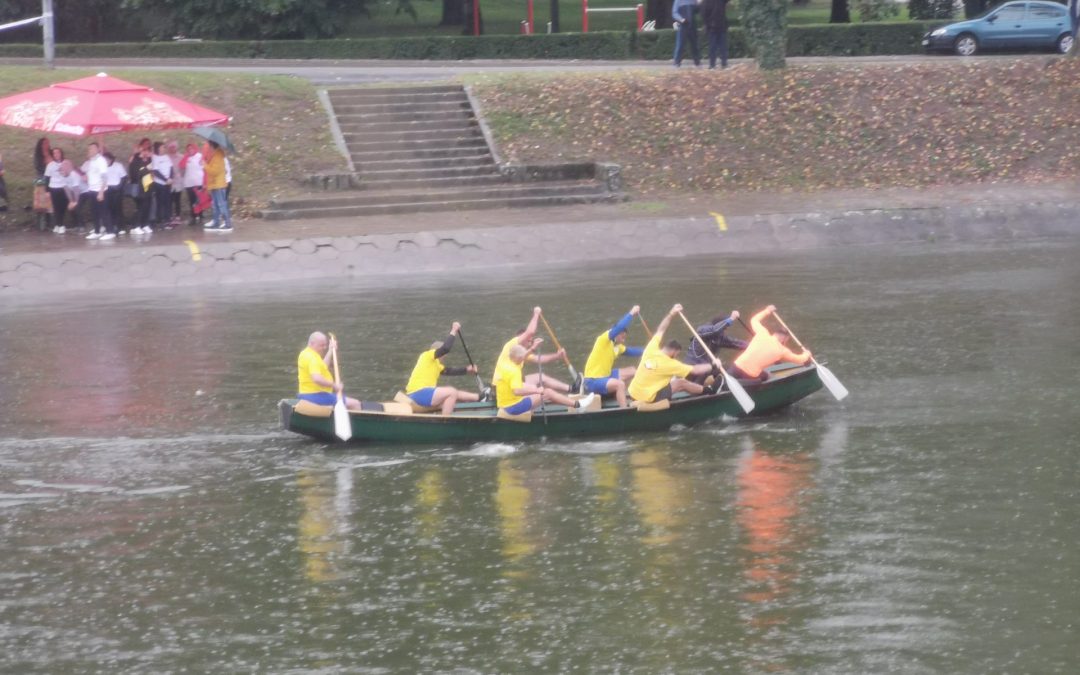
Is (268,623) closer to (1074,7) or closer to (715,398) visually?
(715,398)

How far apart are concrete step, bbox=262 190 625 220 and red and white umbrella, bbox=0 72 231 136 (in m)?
2.65

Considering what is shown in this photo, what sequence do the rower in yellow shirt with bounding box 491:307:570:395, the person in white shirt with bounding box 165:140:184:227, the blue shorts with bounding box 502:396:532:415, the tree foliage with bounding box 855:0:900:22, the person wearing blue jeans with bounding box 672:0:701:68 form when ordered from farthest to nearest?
the tree foliage with bounding box 855:0:900:22 → the person wearing blue jeans with bounding box 672:0:701:68 → the person in white shirt with bounding box 165:140:184:227 → the rower in yellow shirt with bounding box 491:307:570:395 → the blue shorts with bounding box 502:396:532:415

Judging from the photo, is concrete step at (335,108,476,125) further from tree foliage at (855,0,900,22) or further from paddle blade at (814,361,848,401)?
tree foliage at (855,0,900,22)

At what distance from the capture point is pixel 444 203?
30734 millimetres

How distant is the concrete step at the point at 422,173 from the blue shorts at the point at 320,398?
49.0 ft

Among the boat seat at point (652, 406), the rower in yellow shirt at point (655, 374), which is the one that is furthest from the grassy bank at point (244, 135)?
the boat seat at point (652, 406)

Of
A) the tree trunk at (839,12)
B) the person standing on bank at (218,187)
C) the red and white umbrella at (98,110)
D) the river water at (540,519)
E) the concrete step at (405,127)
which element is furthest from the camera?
the tree trunk at (839,12)

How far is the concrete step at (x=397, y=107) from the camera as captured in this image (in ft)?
112

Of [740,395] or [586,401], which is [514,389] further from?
[740,395]

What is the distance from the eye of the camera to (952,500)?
14.8 m

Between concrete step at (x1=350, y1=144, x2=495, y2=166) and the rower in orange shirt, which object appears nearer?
the rower in orange shirt

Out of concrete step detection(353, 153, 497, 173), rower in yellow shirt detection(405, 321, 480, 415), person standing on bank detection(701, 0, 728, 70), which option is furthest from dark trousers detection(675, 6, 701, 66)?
rower in yellow shirt detection(405, 321, 480, 415)

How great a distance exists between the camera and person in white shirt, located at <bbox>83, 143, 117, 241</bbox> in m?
28.3

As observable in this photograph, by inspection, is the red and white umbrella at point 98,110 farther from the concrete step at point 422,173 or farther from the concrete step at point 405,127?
the concrete step at point 405,127
